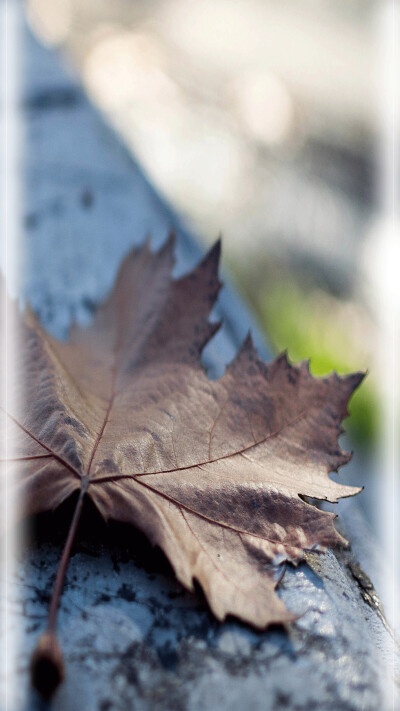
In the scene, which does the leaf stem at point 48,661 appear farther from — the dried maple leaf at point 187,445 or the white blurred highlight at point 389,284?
the white blurred highlight at point 389,284

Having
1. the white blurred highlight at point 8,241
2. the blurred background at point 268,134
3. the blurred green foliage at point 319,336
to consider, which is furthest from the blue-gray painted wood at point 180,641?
the blurred green foliage at point 319,336

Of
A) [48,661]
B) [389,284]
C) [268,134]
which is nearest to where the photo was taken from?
[48,661]

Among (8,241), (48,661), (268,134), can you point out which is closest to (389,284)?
(268,134)

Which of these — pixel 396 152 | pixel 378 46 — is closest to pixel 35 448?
pixel 396 152

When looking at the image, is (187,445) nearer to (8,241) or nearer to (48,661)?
(48,661)

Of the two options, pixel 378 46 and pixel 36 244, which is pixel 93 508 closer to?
pixel 36 244

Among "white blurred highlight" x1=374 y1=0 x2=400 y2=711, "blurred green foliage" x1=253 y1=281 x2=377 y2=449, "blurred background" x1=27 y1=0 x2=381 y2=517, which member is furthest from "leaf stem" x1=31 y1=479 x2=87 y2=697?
"blurred green foliage" x1=253 y1=281 x2=377 y2=449

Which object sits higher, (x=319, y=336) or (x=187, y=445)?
(x=187, y=445)
